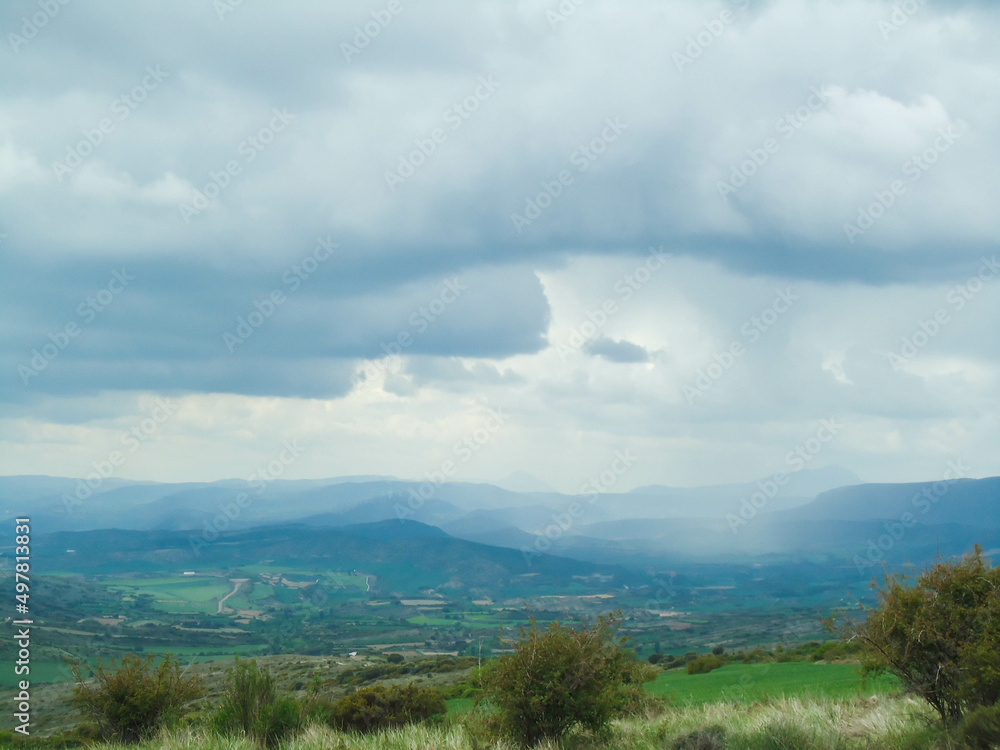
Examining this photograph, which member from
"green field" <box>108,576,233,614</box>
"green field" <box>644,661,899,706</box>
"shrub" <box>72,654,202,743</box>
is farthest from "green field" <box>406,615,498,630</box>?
"shrub" <box>72,654,202,743</box>

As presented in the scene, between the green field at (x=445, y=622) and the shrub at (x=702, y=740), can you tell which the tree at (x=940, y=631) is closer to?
the shrub at (x=702, y=740)

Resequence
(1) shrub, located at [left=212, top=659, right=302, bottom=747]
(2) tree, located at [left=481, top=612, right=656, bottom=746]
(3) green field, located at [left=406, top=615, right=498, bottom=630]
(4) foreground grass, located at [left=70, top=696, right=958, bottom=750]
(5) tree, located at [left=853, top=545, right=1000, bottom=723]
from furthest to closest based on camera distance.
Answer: (3) green field, located at [left=406, top=615, right=498, bottom=630], (1) shrub, located at [left=212, top=659, right=302, bottom=747], (2) tree, located at [left=481, top=612, right=656, bottom=746], (4) foreground grass, located at [left=70, top=696, right=958, bottom=750], (5) tree, located at [left=853, top=545, right=1000, bottom=723]

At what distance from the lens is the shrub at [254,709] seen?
12.1 metres

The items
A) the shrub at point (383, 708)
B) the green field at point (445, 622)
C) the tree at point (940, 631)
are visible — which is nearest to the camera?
the tree at point (940, 631)

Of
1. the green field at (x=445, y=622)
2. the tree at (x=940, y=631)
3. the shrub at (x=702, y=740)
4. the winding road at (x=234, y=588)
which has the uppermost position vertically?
the tree at (x=940, y=631)

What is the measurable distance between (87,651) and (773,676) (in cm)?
5129

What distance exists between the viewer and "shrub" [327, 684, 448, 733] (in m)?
14.6

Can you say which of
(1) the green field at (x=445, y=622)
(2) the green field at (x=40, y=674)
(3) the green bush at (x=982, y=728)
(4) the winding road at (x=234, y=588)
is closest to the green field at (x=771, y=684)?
(3) the green bush at (x=982, y=728)

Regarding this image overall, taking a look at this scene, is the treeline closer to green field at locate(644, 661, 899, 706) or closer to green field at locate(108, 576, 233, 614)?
green field at locate(644, 661, 899, 706)

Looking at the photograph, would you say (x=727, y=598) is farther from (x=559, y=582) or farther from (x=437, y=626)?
(x=437, y=626)

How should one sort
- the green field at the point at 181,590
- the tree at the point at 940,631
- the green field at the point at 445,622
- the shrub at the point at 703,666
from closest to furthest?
the tree at the point at 940,631, the shrub at the point at 703,666, the green field at the point at 445,622, the green field at the point at 181,590

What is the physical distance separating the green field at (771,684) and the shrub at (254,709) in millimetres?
6717

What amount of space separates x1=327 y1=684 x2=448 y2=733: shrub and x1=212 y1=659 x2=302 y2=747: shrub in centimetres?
169

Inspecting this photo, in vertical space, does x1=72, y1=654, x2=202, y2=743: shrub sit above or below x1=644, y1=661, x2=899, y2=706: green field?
above
